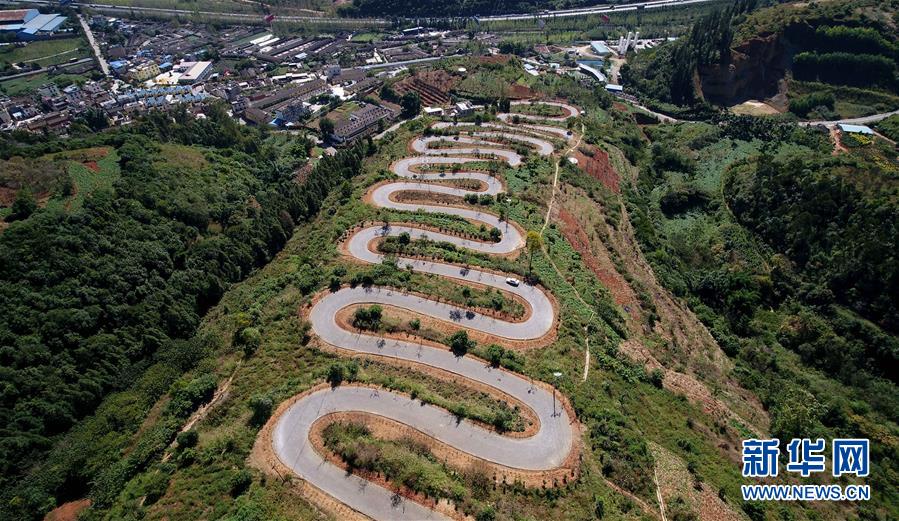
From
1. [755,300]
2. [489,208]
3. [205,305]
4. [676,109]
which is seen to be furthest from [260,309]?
[676,109]

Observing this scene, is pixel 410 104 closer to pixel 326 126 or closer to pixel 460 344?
pixel 326 126

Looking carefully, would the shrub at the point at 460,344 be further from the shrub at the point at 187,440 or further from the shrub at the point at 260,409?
the shrub at the point at 187,440

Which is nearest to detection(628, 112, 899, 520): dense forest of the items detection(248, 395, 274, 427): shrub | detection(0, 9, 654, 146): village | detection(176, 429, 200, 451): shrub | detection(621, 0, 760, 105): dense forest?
detection(621, 0, 760, 105): dense forest

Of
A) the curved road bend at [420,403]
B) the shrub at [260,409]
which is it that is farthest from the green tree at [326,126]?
the shrub at [260,409]

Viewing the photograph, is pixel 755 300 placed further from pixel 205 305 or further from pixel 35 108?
pixel 35 108

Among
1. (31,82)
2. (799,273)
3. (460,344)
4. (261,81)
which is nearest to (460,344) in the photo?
(460,344)
